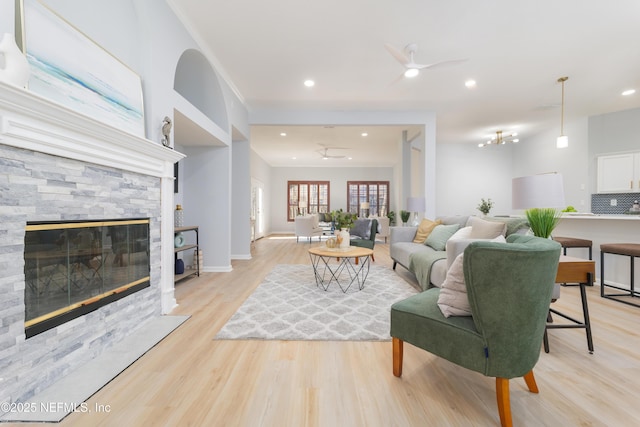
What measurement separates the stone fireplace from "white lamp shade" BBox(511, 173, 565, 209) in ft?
10.2

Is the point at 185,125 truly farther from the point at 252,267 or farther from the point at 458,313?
the point at 458,313

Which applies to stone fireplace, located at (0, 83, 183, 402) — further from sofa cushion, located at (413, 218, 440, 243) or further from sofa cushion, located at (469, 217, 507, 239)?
sofa cushion, located at (413, 218, 440, 243)

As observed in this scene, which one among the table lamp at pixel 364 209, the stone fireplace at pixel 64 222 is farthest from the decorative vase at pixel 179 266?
the table lamp at pixel 364 209

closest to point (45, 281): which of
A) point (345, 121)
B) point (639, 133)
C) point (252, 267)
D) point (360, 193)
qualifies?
point (252, 267)

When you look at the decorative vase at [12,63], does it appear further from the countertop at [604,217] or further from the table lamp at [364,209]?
the table lamp at [364,209]

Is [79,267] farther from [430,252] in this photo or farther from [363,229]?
[363,229]

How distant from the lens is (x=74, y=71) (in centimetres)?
178

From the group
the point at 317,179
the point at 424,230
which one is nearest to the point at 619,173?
the point at 424,230

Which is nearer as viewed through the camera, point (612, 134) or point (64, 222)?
point (64, 222)

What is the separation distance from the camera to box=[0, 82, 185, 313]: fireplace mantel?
1.37 metres

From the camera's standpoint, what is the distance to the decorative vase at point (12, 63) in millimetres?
1303

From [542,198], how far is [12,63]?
3372mm

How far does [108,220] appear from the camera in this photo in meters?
2.04

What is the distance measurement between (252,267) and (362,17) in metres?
3.95
